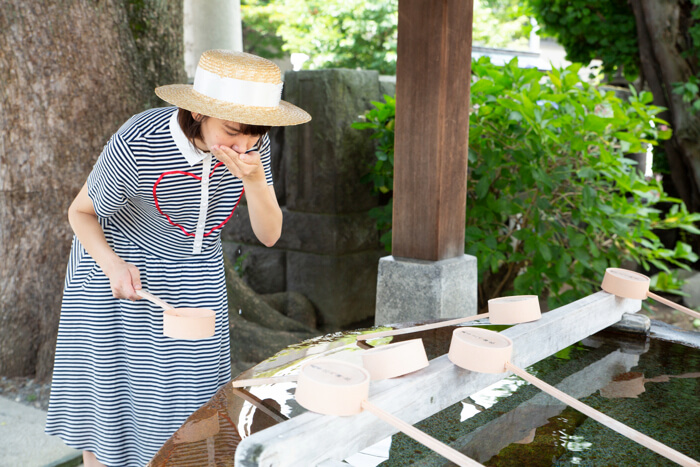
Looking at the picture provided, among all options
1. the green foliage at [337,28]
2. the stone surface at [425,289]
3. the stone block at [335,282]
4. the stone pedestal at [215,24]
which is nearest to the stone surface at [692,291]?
the stone block at [335,282]

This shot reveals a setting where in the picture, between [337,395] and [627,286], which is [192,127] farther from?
[627,286]

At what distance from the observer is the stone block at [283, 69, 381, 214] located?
4.51 m

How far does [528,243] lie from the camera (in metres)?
3.99

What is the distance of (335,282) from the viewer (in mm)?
4660

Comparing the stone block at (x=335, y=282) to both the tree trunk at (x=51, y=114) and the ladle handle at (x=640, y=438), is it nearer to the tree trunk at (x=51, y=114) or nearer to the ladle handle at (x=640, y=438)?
the tree trunk at (x=51, y=114)

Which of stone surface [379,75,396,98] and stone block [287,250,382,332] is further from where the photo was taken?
stone surface [379,75,396,98]

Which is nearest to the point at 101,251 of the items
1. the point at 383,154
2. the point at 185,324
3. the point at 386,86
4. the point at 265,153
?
the point at 185,324

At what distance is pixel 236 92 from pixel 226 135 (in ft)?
0.37

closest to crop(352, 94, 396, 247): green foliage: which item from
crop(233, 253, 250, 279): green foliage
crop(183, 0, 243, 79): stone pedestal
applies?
crop(233, 253, 250, 279): green foliage

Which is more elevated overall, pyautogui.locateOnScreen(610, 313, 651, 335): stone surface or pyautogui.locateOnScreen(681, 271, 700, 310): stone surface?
pyautogui.locateOnScreen(610, 313, 651, 335): stone surface

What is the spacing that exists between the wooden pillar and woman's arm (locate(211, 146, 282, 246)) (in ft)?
4.44

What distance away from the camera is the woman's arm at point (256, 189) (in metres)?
1.57

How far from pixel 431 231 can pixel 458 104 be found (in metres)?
0.63

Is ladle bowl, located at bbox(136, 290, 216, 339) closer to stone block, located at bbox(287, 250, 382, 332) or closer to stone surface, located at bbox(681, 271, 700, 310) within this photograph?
stone block, located at bbox(287, 250, 382, 332)
